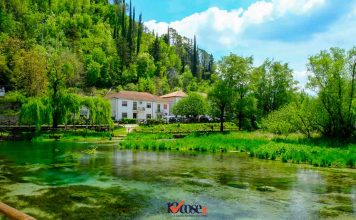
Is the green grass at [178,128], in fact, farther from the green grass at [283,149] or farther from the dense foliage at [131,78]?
the green grass at [283,149]

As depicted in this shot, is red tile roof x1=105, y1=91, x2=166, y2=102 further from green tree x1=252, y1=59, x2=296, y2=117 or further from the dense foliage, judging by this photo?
green tree x1=252, y1=59, x2=296, y2=117

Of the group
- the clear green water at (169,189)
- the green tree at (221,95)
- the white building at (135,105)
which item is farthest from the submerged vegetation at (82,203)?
the white building at (135,105)

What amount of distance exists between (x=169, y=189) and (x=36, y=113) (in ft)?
103

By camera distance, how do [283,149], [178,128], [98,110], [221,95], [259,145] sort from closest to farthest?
[283,149]
[259,145]
[98,110]
[221,95]
[178,128]

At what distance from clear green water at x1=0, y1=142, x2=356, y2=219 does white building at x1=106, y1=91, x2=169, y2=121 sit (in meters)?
53.0

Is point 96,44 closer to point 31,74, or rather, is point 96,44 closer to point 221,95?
point 31,74

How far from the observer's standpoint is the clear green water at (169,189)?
1155 cm

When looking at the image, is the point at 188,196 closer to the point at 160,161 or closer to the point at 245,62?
the point at 160,161

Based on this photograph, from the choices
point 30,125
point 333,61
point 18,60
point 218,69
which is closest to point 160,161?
point 333,61

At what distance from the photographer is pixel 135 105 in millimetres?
80438

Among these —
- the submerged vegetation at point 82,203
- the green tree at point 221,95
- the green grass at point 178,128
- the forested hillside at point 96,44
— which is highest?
the forested hillside at point 96,44

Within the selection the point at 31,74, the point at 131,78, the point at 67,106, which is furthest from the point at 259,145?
the point at 131,78

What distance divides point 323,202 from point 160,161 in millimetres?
13531

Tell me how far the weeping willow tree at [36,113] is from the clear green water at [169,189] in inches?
728
